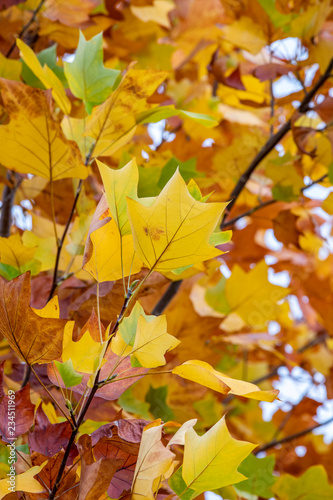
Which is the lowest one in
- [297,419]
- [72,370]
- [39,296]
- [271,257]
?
[297,419]

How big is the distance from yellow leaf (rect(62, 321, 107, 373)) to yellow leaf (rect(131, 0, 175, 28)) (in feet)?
2.22

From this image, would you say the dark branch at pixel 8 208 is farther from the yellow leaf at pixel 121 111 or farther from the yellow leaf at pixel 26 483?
the yellow leaf at pixel 26 483

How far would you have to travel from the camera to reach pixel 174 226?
1.07 ft

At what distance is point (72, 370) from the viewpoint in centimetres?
34

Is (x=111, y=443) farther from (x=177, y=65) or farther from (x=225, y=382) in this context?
(x=177, y=65)

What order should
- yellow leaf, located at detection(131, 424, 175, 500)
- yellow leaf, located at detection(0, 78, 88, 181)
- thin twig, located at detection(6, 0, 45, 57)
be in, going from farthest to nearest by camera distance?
1. thin twig, located at detection(6, 0, 45, 57)
2. yellow leaf, located at detection(0, 78, 88, 181)
3. yellow leaf, located at detection(131, 424, 175, 500)

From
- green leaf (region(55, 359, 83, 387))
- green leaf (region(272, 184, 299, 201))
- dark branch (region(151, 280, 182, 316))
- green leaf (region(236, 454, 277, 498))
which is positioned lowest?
green leaf (region(236, 454, 277, 498))

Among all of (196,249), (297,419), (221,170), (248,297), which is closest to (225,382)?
(196,249)

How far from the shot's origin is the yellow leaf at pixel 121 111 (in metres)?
0.47

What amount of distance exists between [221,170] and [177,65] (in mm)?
304

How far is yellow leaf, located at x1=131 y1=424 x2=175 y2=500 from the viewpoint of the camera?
306mm

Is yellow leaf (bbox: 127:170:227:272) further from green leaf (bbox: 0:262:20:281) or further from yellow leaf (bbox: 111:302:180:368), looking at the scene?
green leaf (bbox: 0:262:20:281)

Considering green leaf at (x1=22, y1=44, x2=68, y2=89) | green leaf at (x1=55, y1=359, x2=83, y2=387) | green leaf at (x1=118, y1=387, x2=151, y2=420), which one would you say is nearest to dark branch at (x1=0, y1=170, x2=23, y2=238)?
green leaf at (x1=22, y1=44, x2=68, y2=89)

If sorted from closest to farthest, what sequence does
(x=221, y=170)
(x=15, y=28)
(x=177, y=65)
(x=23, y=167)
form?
(x=23, y=167)
(x=15, y=28)
(x=221, y=170)
(x=177, y=65)
